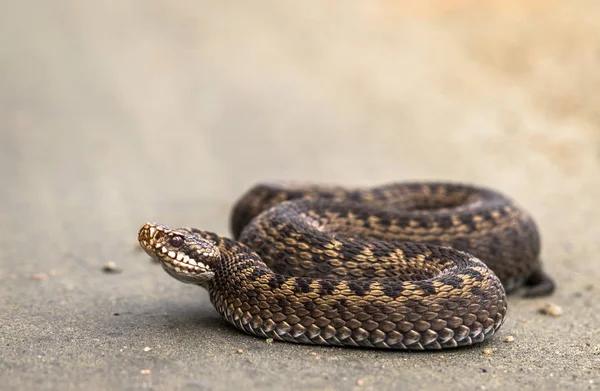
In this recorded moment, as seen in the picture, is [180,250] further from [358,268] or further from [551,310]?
[551,310]

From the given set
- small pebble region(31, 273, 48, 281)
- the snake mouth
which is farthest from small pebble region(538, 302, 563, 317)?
small pebble region(31, 273, 48, 281)

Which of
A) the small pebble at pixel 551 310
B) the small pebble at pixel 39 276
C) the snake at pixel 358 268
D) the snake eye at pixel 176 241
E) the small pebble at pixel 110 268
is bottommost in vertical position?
the small pebble at pixel 110 268

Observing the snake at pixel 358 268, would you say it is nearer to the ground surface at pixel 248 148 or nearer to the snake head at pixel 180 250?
the snake head at pixel 180 250

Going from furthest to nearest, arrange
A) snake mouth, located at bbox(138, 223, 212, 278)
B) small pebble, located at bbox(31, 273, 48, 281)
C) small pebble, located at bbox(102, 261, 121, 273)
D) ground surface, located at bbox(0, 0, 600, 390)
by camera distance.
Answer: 1. small pebble, located at bbox(102, 261, 121, 273)
2. small pebble, located at bbox(31, 273, 48, 281)
3. snake mouth, located at bbox(138, 223, 212, 278)
4. ground surface, located at bbox(0, 0, 600, 390)

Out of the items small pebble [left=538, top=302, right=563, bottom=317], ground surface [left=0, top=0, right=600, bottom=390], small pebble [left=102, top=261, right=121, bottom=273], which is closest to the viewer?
ground surface [left=0, top=0, right=600, bottom=390]

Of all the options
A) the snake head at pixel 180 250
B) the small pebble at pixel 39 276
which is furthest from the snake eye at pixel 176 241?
the small pebble at pixel 39 276

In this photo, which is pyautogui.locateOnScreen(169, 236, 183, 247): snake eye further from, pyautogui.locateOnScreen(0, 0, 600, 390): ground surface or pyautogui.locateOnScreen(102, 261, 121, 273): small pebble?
pyautogui.locateOnScreen(102, 261, 121, 273): small pebble

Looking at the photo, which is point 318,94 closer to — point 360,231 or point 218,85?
point 218,85
